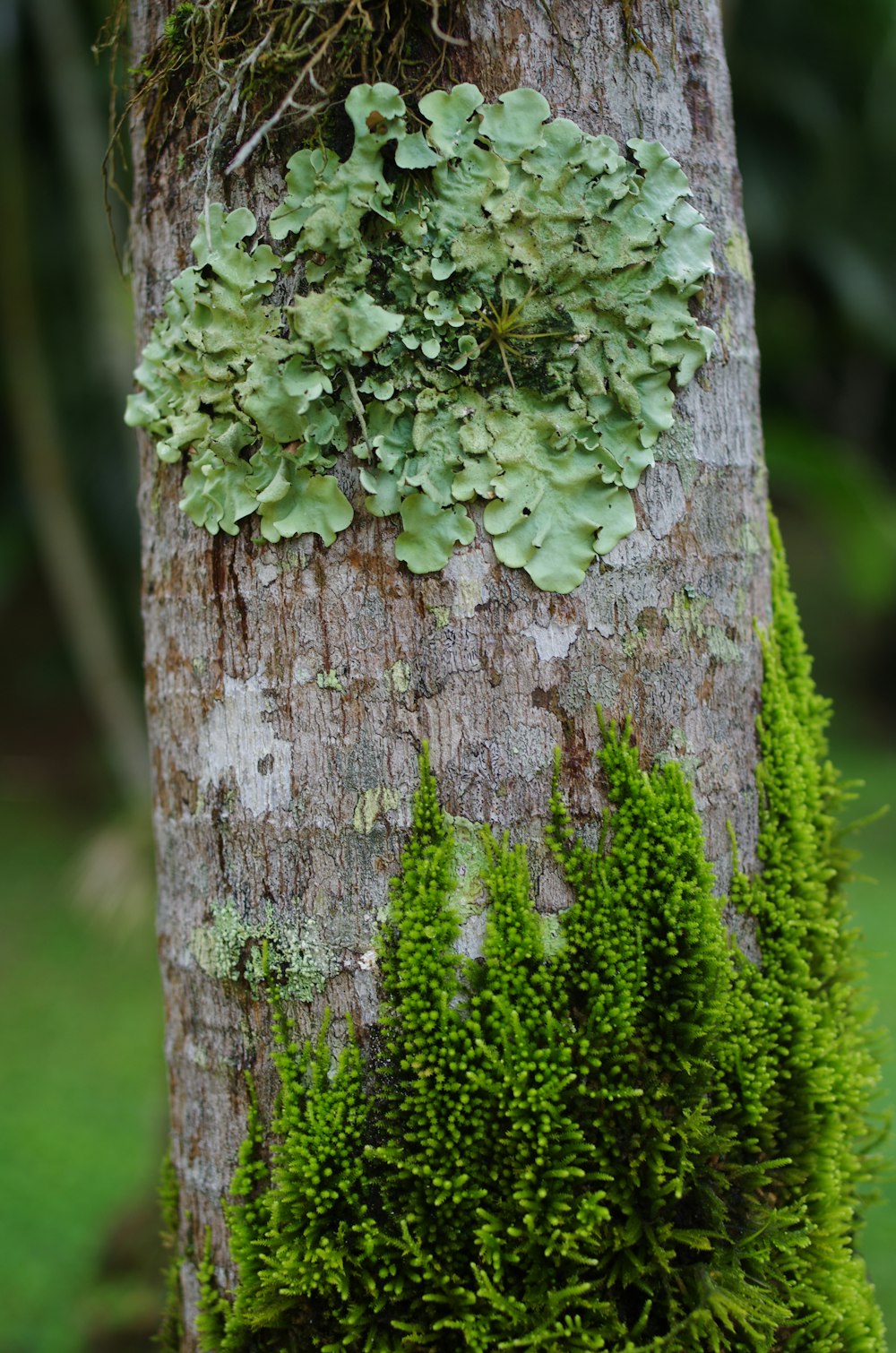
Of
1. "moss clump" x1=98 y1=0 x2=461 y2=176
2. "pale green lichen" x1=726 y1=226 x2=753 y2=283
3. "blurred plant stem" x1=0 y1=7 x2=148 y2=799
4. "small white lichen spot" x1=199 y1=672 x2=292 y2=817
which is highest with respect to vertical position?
"blurred plant stem" x1=0 y1=7 x2=148 y2=799

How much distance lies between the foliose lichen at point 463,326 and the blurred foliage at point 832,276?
18.0 feet

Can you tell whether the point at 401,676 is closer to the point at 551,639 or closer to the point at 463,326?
the point at 551,639

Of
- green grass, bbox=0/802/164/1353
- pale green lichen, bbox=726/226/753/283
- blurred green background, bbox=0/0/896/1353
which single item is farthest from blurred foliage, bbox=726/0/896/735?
pale green lichen, bbox=726/226/753/283

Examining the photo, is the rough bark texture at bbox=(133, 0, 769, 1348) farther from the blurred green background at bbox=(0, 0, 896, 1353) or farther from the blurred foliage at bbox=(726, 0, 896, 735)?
the blurred foliage at bbox=(726, 0, 896, 735)

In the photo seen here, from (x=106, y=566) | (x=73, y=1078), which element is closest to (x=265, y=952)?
(x=73, y=1078)

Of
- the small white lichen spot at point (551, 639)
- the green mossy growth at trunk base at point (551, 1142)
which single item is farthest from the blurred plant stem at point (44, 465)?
the small white lichen spot at point (551, 639)

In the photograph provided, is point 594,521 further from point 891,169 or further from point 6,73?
point 891,169

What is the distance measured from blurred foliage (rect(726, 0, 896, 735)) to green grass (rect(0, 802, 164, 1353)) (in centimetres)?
502

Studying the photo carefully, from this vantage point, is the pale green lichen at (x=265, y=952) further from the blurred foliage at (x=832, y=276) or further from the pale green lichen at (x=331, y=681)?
the blurred foliage at (x=832, y=276)

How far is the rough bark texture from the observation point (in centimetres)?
118

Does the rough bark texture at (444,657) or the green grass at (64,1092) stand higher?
the rough bark texture at (444,657)

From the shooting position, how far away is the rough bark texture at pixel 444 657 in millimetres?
1183

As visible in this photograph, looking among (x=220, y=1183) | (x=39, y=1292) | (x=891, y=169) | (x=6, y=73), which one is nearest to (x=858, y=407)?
(x=891, y=169)

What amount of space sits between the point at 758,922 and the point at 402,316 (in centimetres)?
84
